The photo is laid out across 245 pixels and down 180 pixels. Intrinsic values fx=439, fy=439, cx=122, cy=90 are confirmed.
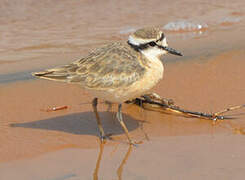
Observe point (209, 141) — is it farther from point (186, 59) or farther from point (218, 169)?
point (186, 59)

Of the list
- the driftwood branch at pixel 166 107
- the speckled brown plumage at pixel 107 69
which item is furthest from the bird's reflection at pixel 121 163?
the driftwood branch at pixel 166 107

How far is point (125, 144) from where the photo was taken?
5.29 metres

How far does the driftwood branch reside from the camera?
18.4 feet

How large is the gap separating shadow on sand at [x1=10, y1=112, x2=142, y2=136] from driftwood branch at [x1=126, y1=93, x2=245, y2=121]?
1.02ft

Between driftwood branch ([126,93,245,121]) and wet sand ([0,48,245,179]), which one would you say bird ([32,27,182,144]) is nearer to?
wet sand ([0,48,245,179])

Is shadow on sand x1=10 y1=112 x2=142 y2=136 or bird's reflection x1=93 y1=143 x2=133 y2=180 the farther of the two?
shadow on sand x1=10 y1=112 x2=142 y2=136

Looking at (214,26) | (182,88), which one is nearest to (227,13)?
(214,26)

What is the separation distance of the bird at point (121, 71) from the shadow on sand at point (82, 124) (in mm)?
227

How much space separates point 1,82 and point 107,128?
2.21 meters

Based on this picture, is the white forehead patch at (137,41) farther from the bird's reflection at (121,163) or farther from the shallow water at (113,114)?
the bird's reflection at (121,163)

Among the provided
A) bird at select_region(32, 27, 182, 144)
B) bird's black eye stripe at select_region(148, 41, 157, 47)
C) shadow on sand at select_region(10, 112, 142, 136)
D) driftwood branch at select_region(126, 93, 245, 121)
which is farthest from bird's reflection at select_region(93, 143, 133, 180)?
bird's black eye stripe at select_region(148, 41, 157, 47)

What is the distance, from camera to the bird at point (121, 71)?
17.3ft

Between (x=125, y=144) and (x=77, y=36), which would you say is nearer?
(x=125, y=144)

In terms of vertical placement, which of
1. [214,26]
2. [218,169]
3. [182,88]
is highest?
[214,26]
